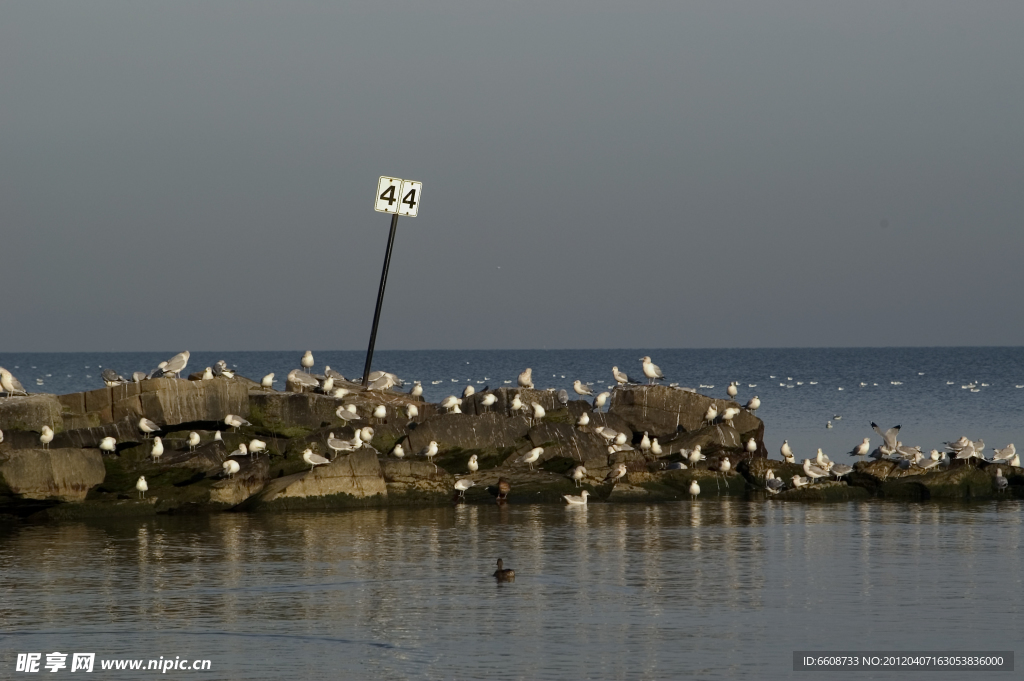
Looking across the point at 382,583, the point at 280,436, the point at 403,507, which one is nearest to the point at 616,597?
the point at 382,583

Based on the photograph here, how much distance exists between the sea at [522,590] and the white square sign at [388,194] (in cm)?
938

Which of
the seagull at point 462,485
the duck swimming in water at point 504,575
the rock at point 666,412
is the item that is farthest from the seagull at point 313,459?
the rock at point 666,412

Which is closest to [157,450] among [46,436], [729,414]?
[46,436]

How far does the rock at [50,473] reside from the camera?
24156 mm

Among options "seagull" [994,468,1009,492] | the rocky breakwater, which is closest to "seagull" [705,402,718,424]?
the rocky breakwater

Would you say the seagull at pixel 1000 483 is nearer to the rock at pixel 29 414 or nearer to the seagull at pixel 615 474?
the seagull at pixel 615 474

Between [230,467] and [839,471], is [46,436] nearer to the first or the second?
[230,467]

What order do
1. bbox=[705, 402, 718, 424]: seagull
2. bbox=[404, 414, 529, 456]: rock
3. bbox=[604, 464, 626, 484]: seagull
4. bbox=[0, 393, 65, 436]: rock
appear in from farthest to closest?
bbox=[705, 402, 718, 424]: seagull
bbox=[404, 414, 529, 456]: rock
bbox=[604, 464, 626, 484]: seagull
bbox=[0, 393, 65, 436]: rock

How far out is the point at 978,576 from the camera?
18922 millimetres

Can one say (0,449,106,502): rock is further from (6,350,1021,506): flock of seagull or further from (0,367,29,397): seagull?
(0,367,29,397): seagull

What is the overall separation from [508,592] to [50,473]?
10494mm

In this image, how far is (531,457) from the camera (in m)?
28.8

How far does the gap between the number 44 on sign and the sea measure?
30.7ft

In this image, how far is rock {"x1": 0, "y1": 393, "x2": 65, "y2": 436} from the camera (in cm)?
2714
